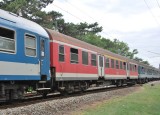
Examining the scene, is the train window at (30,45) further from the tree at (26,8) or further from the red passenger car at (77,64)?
the tree at (26,8)

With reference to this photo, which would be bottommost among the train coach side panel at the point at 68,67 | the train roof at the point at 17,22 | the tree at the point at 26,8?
the train coach side panel at the point at 68,67

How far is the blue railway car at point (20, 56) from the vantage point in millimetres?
13297

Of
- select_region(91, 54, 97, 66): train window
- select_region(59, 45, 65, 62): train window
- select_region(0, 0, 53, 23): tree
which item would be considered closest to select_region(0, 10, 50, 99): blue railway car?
select_region(59, 45, 65, 62): train window

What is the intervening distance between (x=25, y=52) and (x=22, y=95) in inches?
69.9

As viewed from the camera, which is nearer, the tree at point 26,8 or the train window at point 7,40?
the train window at point 7,40

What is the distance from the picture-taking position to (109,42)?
114m

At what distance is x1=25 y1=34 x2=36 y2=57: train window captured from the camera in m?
14.8

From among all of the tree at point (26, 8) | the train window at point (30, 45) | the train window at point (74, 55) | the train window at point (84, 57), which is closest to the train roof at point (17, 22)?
the train window at point (30, 45)

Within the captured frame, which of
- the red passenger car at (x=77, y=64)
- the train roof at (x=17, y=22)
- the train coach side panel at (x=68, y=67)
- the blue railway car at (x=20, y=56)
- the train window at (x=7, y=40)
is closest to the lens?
the train window at (x=7, y=40)

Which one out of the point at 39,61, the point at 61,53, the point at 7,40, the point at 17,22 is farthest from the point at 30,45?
the point at 61,53

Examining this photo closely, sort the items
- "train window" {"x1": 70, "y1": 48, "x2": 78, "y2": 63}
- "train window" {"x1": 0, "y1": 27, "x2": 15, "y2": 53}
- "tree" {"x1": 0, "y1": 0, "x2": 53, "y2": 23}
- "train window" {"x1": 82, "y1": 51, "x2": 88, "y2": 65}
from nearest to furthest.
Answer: "train window" {"x1": 0, "y1": 27, "x2": 15, "y2": 53}, "train window" {"x1": 70, "y1": 48, "x2": 78, "y2": 63}, "train window" {"x1": 82, "y1": 51, "x2": 88, "y2": 65}, "tree" {"x1": 0, "y1": 0, "x2": 53, "y2": 23}

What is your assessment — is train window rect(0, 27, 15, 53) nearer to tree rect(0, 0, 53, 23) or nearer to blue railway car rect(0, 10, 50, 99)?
blue railway car rect(0, 10, 50, 99)

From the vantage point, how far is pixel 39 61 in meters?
15.9

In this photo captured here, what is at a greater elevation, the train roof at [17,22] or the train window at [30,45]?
the train roof at [17,22]
